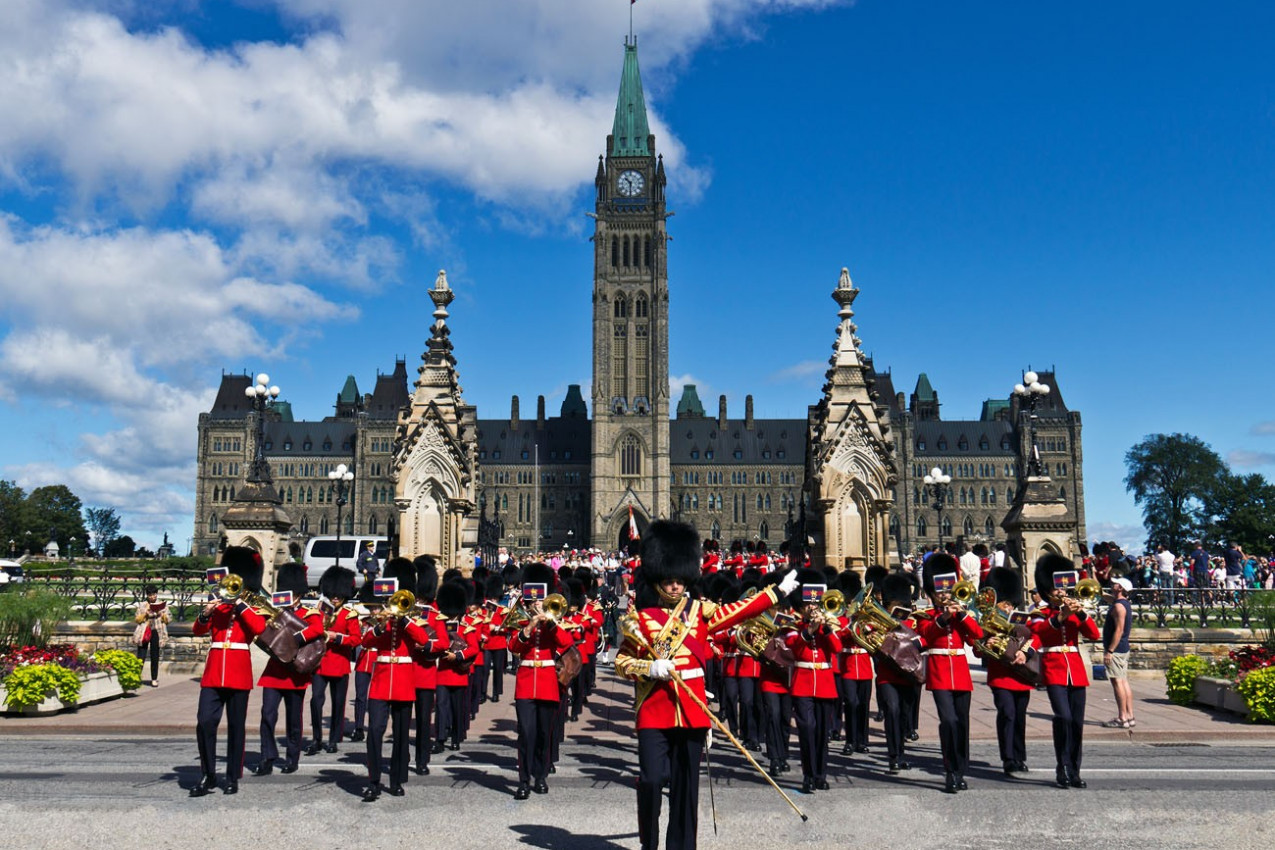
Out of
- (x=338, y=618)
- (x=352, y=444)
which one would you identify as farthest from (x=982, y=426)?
(x=338, y=618)

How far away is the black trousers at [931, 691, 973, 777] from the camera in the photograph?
930 cm

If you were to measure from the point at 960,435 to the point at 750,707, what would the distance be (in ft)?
378

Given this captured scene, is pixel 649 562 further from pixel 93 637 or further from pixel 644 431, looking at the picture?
pixel 644 431

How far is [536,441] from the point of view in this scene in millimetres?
122938

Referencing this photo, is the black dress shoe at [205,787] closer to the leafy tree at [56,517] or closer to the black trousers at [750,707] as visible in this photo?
the black trousers at [750,707]

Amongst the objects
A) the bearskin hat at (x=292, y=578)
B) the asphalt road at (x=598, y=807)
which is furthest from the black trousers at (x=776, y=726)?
the bearskin hat at (x=292, y=578)

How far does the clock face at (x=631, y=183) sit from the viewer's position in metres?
113

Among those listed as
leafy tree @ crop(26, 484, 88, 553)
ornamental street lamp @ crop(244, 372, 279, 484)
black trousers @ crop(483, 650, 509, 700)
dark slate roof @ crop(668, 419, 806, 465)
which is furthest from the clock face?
black trousers @ crop(483, 650, 509, 700)

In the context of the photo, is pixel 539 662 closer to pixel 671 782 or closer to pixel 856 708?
pixel 671 782

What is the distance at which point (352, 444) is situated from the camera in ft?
394

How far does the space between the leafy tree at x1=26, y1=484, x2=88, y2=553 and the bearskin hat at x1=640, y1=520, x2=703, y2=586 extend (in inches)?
3641

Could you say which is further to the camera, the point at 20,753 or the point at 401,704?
the point at 20,753

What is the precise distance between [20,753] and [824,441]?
13598mm

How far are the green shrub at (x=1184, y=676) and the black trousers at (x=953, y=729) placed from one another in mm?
7266
